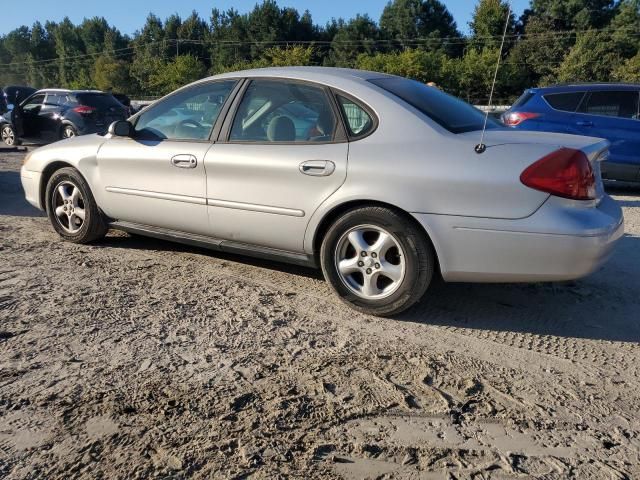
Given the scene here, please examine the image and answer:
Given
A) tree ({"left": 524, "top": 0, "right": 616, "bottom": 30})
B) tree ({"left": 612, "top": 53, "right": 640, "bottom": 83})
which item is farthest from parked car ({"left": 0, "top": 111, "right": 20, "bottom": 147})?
tree ({"left": 524, "top": 0, "right": 616, "bottom": 30})

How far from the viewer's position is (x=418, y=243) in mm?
3492

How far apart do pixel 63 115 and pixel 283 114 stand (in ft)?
38.6

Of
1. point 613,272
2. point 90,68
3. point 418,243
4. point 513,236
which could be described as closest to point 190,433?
point 418,243

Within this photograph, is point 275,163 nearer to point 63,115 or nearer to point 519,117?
point 519,117

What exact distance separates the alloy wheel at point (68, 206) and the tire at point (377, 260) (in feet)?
8.51

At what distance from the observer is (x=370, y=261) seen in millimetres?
3670

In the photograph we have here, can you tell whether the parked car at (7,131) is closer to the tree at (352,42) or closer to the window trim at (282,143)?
the window trim at (282,143)

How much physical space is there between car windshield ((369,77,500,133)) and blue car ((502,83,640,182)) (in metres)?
4.60

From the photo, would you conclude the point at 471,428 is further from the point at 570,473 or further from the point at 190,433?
the point at 190,433

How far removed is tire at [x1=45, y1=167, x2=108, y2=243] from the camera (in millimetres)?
5055

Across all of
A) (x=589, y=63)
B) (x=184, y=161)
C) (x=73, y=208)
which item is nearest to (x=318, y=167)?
(x=184, y=161)

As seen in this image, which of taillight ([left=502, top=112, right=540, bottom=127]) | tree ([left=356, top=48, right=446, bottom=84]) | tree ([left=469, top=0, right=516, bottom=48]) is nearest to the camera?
taillight ([left=502, top=112, right=540, bottom=127])

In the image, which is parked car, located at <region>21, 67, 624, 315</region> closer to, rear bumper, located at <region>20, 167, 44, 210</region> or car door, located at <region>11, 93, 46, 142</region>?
rear bumper, located at <region>20, 167, 44, 210</region>

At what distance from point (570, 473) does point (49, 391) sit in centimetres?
232
